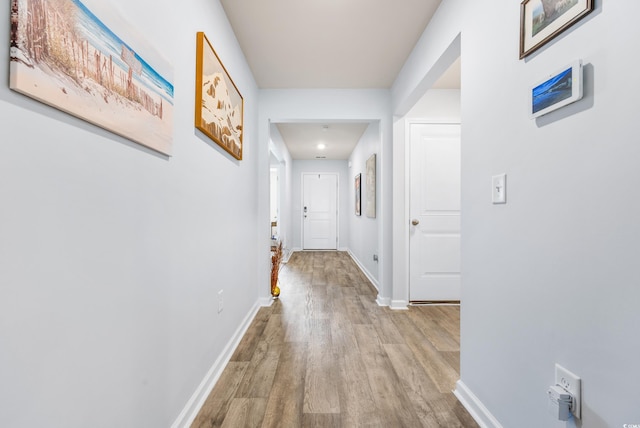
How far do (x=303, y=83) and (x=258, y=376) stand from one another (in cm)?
270

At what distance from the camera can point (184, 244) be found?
138cm

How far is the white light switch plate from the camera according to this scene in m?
1.26

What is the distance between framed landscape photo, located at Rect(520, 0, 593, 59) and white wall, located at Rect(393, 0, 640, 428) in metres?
0.03

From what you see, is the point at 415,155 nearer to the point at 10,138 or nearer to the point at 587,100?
the point at 587,100

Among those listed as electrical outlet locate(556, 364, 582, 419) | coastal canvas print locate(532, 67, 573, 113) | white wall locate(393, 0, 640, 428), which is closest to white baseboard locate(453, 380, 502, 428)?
white wall locate(393, 0, 640, 428)

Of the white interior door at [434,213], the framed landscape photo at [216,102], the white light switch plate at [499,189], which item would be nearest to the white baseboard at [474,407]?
the white light switch plate at [499,189]

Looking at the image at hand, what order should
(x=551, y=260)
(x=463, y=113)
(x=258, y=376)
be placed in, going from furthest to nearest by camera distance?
(x=258, y=376)
(x=463, y=113)
(x=551, y=260)

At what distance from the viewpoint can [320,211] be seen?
7.51 meters

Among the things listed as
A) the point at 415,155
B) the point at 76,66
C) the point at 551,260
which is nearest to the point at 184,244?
the point at 76,66

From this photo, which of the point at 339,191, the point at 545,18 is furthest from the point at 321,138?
the point at 545,18

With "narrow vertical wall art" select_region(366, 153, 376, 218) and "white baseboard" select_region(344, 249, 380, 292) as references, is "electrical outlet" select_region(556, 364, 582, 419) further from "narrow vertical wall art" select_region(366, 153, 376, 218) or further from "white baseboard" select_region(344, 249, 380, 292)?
"narrow vertical wall art" select_region(366, 153, 376, 218)

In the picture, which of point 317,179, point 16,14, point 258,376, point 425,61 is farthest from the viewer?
point 317,179

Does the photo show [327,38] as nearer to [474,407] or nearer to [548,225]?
[548,225]

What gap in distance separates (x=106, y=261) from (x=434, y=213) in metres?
3.04
